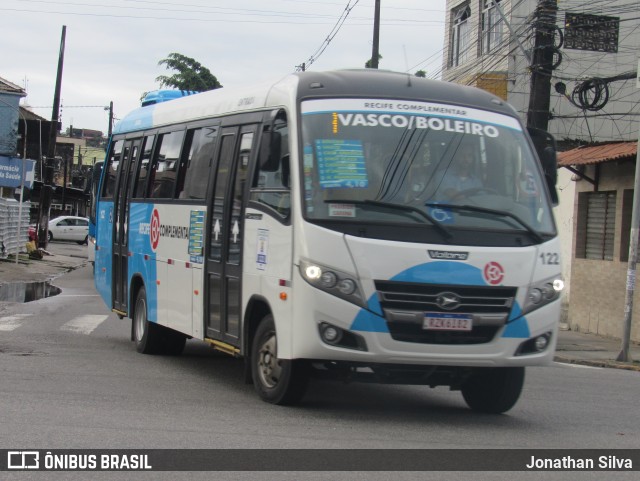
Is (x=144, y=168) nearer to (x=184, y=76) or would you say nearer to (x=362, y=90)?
(x=362, y=90)

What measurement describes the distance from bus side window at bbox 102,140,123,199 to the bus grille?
23.8 ft

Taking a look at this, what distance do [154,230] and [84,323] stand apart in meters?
5.06

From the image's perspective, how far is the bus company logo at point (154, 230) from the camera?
39.1ft

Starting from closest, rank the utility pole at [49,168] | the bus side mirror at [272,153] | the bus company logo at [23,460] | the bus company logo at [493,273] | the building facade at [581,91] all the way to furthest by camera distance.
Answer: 1. the bus company logo at [23,460]
2. the bus company logo at [493,273]
3. the bus side mirror at [272,153]
4. the building facade at [581,91]
5. the utility pole at [49,168]

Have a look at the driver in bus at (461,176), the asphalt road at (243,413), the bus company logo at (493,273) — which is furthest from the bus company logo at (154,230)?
the bus company logo at (493,273)

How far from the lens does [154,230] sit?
12.1 m

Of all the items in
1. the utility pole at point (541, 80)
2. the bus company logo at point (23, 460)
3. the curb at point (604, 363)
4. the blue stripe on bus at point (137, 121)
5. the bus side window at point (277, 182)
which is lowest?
the curb at point (604, 363)

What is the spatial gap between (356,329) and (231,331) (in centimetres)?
209

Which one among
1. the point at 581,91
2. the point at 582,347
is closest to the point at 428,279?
the point at 582,347

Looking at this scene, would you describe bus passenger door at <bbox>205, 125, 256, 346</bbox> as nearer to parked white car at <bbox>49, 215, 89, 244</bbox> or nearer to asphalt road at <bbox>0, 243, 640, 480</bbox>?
asphalt road at <bbox>0, 243, 640, 480</bbox>

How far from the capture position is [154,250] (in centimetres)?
1206

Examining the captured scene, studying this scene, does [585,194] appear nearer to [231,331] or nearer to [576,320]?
[576,320]

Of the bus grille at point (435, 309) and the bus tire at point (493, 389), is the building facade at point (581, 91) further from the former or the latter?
the bus grille at point (435, 309)

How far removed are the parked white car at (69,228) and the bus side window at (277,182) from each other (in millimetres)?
48841
